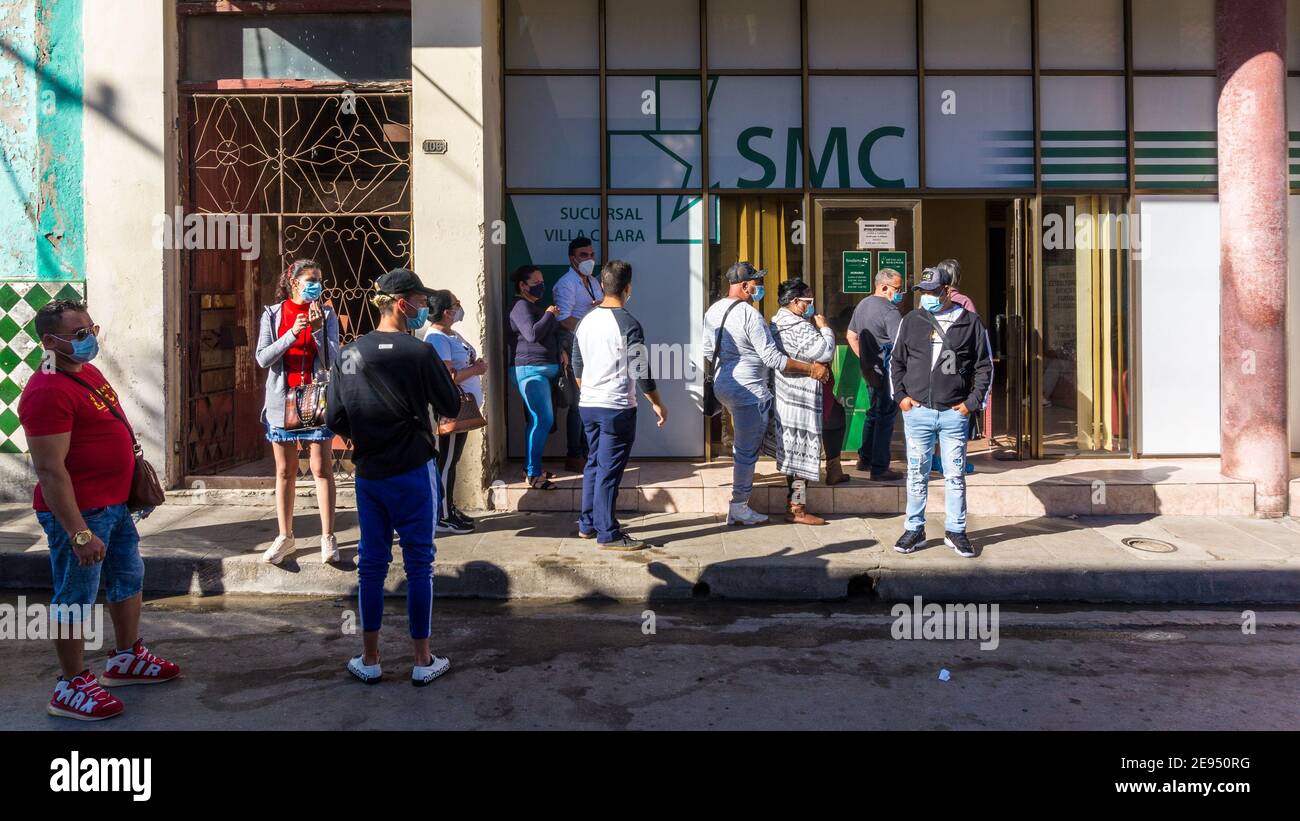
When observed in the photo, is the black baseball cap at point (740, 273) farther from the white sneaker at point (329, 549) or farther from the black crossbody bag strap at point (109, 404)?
the black crossbody bag strap at point (109, 404)

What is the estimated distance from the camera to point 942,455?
7816mm

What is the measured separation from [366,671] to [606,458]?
270 centimetres

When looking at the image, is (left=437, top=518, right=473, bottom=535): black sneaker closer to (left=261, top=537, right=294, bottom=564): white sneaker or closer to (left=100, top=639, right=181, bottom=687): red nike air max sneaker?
(left=261, top=537, right=294, bottom=564): white sneaker

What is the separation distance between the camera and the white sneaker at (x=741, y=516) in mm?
8688

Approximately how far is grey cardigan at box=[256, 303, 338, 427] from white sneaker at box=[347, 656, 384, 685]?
85.9 inches

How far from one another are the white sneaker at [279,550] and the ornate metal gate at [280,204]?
8.51 ft

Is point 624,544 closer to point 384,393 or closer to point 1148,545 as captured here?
point 384,393

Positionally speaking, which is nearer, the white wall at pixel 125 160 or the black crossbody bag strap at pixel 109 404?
the black crossbody bag strap at pixel 109 404

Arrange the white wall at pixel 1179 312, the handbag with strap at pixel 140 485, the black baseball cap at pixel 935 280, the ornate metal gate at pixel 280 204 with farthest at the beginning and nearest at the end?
the white wall at pixel 1179 312, the ornate metal gate at pixel 280 204, the black baseball cap at pixel 935 280, the handbag with strap at pixel 140 485

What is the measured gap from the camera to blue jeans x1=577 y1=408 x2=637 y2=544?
7719 mm

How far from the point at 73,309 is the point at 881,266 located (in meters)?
7.29

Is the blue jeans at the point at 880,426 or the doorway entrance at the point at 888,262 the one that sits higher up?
the doorway entrance at the point at 888,262

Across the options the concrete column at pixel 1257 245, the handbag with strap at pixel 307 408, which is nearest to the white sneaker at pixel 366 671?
the handbag with strap at pixel 307 408

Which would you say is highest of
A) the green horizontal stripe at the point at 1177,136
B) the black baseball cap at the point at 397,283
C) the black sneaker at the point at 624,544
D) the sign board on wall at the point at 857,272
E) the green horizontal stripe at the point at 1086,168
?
the green horizontal stripe at the point at 1177,136
